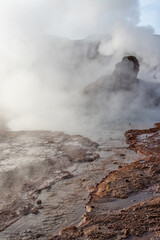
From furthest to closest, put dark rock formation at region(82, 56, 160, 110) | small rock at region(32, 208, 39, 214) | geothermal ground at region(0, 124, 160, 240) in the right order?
dark rock formation at region(82, 56, 160, 110) → small rock at region(32, 208, 39, 214) → geothermal ground at region(0, 124, 160, 240)

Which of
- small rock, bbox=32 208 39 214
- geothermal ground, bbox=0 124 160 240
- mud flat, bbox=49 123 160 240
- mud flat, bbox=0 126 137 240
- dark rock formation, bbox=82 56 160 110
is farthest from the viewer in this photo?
dark rock formation, bbox=82 56 160 110

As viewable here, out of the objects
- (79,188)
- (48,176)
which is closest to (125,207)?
(79,188)

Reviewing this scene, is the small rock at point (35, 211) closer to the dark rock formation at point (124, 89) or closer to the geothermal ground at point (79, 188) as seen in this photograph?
the geothermal ground at point (79, 188)

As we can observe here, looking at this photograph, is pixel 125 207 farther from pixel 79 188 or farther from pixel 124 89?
pixel 124 89

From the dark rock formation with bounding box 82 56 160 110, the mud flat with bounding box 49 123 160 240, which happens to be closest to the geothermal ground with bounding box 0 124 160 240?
the mud flat with bounding box 49 123 160 240

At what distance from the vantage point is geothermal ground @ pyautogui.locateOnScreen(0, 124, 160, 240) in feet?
12.7

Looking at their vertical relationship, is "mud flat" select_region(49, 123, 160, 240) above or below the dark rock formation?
below

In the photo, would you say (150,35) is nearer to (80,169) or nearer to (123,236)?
(80,169)

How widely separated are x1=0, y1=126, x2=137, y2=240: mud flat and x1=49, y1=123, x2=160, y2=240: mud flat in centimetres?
23

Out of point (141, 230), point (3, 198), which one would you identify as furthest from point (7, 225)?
point (141, 230)

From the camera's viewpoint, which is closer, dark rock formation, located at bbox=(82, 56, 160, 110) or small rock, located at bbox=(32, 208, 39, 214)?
small rock, located at bbox=(32, 208, 39, 214)

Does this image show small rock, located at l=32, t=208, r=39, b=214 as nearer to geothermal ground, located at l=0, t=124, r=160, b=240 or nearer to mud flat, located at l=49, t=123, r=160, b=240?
geothermal ground, located at l=0, t=124, r=160, b=240

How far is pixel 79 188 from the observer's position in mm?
5207

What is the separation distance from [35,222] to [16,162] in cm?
246
